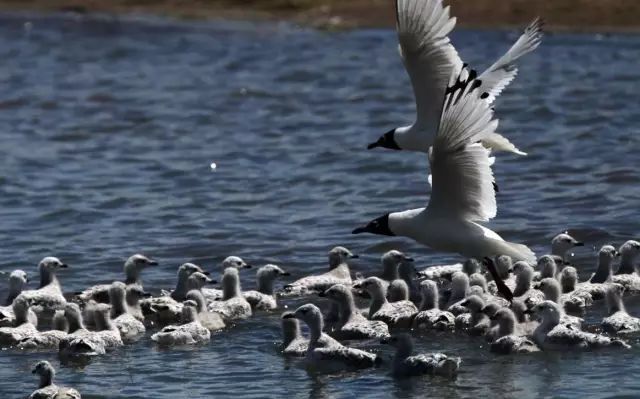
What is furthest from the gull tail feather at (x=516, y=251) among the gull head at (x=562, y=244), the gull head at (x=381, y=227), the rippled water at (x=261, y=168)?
the gull head at (x=562, y=244)

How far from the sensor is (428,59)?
16766 millimetres

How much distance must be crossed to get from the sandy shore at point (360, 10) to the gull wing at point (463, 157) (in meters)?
20.6

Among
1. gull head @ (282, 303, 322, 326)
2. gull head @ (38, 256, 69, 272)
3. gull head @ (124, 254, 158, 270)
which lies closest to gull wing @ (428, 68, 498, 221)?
gull head @ (282, 303, 322, 326)

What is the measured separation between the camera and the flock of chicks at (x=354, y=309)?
47.2 feet

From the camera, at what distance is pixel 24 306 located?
1567 cm

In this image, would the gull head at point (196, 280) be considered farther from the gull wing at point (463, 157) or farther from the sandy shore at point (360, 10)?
the sandy shore at point (360, 10)

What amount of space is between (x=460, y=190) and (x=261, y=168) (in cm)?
1072

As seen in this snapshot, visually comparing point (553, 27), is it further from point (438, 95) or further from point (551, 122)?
point (438, 95)

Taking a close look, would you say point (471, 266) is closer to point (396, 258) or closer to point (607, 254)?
point (396, 258)

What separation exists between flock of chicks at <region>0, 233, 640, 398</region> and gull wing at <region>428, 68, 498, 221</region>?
38.3 inches

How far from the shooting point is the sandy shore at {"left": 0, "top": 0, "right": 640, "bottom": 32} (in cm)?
3522

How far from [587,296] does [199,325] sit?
380 cm

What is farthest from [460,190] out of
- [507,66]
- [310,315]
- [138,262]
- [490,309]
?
[138,262]

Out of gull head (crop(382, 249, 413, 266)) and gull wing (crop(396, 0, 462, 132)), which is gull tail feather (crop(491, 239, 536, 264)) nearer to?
gull wing (crop(396, 0, 462, 132))
